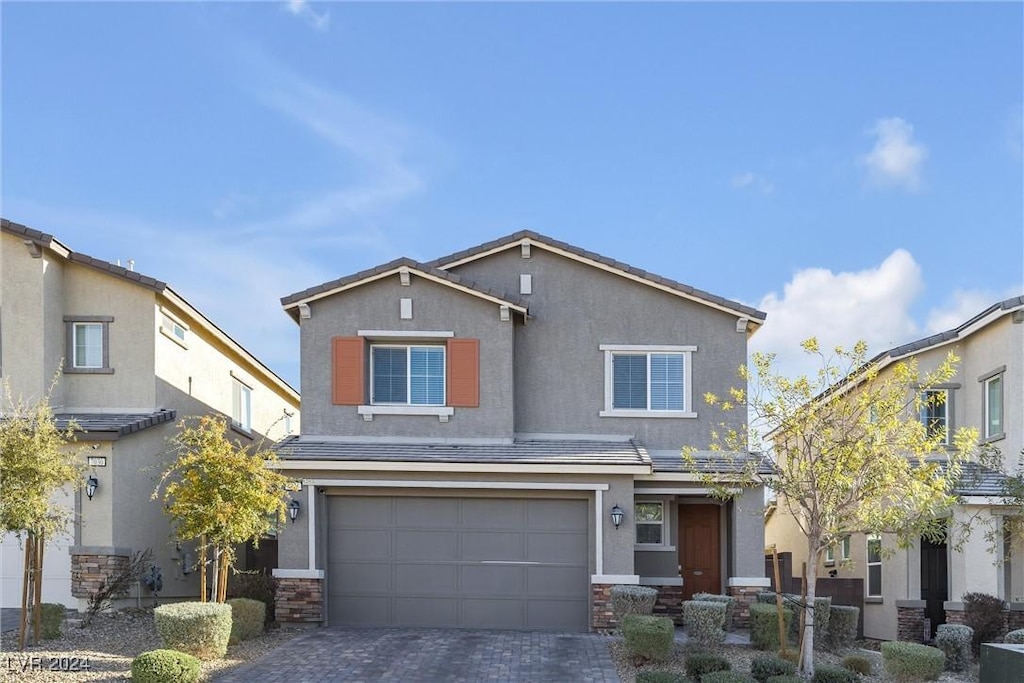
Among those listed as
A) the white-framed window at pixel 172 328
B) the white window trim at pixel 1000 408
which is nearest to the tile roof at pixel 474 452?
the white-framed window at pixel 172 328

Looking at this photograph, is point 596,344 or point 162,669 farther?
point 596,344

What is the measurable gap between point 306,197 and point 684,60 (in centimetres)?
712

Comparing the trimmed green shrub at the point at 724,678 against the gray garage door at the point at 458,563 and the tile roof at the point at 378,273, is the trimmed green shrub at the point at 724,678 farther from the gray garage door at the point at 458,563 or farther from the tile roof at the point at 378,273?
the tile roof at the point at 378,273

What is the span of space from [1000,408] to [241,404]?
17.2 metres

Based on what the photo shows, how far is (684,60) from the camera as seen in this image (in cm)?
1759

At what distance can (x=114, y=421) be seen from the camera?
743 inches

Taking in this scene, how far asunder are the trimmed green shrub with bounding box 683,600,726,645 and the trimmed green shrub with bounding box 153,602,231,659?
22.8 ft

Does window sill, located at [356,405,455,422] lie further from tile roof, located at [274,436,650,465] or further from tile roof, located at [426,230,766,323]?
tile roof, located at [426,230,766,323]

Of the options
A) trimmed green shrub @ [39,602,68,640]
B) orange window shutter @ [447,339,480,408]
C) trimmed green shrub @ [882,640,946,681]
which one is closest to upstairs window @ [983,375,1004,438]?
trimmed green shrub @ [882,640,946,681]

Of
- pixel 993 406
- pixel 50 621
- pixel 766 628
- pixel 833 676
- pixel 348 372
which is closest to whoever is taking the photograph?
pixel 833 676

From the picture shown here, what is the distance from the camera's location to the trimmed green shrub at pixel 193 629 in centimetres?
1419

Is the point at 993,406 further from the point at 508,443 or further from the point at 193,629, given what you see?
the point at 193,629

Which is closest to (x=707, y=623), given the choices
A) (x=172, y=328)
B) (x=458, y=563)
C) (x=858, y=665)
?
(x=858, y=665)

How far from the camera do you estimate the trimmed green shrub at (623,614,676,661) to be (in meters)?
14.5
